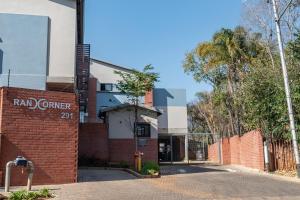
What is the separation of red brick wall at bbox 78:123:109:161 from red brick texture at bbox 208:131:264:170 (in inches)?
367

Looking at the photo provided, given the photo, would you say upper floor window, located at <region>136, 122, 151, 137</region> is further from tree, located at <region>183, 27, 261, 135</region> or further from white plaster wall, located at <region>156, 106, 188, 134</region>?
white plaster wall, located at <region>156, 106, 188, 134</region>

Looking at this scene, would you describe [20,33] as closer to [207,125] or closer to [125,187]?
[125,187]

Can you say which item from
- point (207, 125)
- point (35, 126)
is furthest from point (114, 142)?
point (207, 125)

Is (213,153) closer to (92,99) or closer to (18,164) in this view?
(92,99)

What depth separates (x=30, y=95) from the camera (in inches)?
632

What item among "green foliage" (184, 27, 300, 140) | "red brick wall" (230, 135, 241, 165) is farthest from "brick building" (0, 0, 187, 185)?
"green foliage" (184, 27, 300, 140)

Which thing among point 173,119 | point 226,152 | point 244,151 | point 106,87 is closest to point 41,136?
point 244,151

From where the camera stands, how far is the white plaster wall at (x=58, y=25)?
826 inches

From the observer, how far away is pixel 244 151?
28.4 meters

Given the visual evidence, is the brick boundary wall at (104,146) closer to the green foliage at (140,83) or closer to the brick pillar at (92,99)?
the green foliage at (140,83)

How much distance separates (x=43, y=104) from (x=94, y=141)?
1372 cm

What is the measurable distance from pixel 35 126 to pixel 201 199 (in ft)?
23.3

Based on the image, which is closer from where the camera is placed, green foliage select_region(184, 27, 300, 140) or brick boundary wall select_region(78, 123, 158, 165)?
green foliage select_region(184, 27, 300, 140)

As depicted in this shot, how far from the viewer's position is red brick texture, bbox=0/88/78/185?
50.9ft
